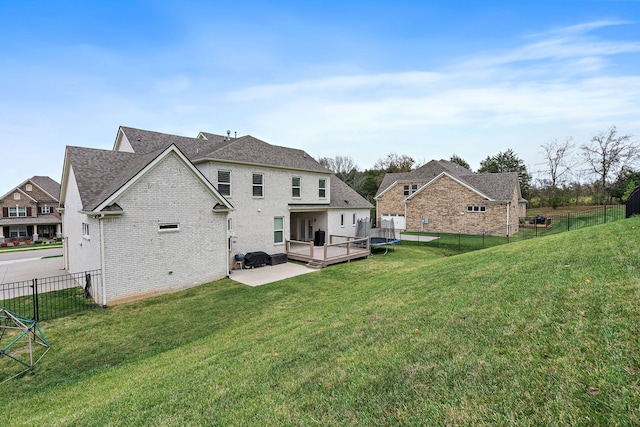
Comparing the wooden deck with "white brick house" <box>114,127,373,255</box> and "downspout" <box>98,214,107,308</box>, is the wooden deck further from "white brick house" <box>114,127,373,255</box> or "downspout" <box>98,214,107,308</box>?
"downspout" <box>98,214,107,308</box>

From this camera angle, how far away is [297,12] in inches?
544

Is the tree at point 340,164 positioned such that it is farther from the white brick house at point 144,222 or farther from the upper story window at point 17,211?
the upper story window at point 17,211

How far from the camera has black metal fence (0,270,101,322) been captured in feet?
33.0

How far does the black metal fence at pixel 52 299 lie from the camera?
33.0 ft

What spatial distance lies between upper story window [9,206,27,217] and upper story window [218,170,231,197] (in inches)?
1683

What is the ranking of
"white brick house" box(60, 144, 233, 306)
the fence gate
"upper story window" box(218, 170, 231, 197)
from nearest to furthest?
"white brick house" box(60, 144, 233, 306) → the fence gate → "upper story window" box(218, 170, 231, 197)

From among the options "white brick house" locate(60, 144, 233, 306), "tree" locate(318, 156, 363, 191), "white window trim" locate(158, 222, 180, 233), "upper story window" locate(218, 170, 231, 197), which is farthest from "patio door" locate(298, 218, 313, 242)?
"tree" locate(318, 156, 363, 191)

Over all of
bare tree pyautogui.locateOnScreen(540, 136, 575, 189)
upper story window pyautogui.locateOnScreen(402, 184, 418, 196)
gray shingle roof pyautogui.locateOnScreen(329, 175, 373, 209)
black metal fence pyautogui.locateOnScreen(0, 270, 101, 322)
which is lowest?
black metal fence pyautogui.locateOnScreen(0, 270, 101, 322)

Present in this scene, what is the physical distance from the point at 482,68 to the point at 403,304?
48.5ft

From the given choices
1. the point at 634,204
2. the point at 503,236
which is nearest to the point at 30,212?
the point at 503,236

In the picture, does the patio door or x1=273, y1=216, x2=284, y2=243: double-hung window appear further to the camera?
the patio door

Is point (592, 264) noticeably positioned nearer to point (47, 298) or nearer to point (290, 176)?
point (290, 176)

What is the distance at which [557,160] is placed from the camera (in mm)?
46625

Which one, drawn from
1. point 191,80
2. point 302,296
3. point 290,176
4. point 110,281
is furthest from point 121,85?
point 302,296
